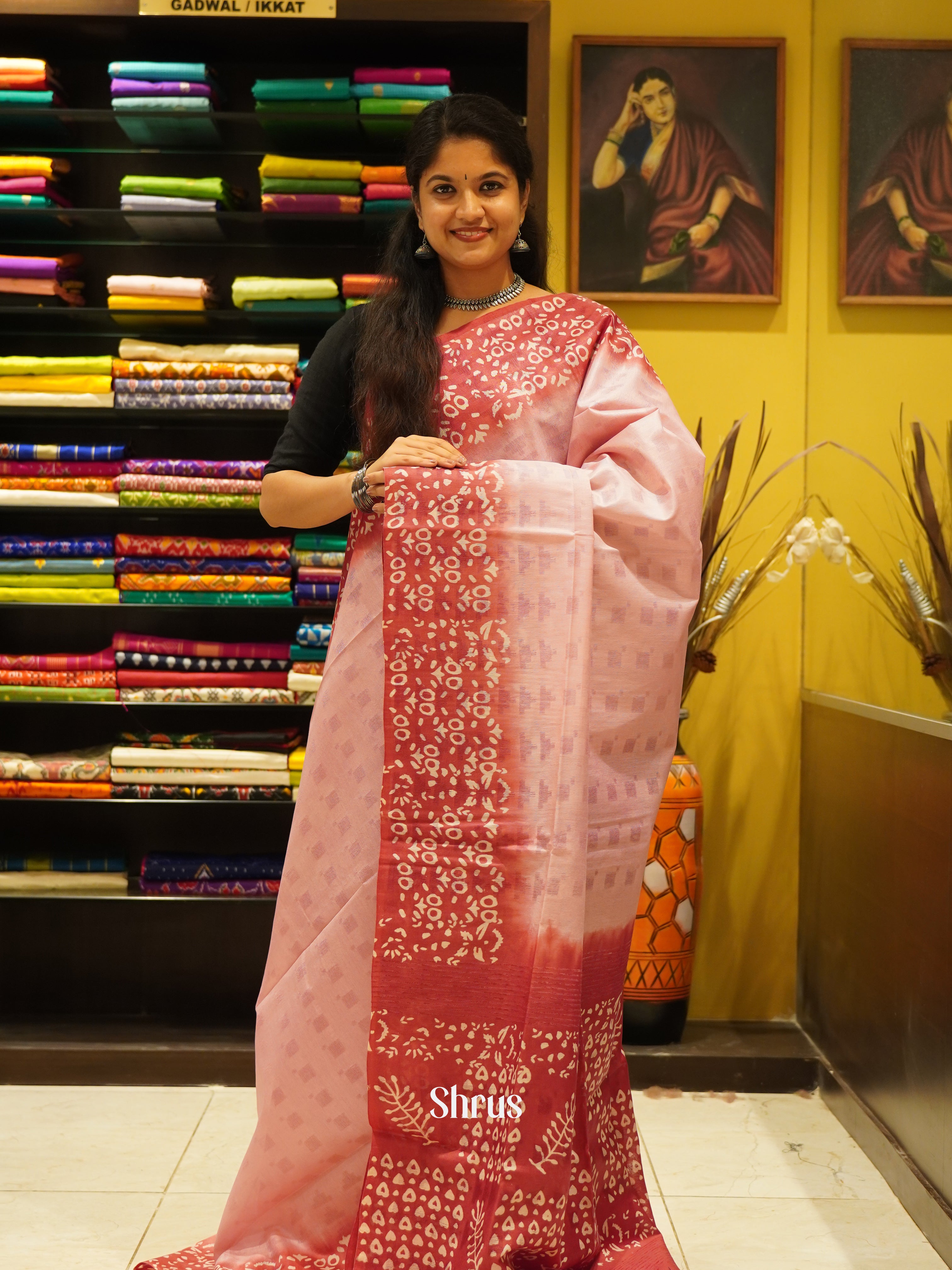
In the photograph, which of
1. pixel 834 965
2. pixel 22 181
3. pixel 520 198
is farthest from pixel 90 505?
pixel 834 965

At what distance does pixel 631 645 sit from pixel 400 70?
176cm

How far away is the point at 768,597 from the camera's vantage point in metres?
3.05

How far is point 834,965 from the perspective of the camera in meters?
2.72

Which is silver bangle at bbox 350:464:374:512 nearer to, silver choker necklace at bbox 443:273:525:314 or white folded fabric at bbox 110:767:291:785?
silver choker necklace at bbox 443:273:525:314

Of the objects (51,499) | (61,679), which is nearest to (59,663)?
(61,679)

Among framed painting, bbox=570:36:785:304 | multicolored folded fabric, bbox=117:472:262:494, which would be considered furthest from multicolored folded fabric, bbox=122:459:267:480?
framed painting, bbox=570:36:785:304

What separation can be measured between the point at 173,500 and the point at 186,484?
0.05 m

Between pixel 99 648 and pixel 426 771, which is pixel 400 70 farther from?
pixel 426 771

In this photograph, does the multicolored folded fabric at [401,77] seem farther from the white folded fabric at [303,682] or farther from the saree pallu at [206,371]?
the white folded fabric at [303,682]

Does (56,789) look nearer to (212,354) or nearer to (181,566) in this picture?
(181,566)

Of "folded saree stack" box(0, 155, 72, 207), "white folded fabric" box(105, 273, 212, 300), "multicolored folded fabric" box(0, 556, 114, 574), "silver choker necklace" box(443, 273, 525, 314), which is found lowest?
"multicolored folded fabric" box(0, 556, 114, 574)

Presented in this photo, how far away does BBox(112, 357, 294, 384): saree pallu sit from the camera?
2836 mm

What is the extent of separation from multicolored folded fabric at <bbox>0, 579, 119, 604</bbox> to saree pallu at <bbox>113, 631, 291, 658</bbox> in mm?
101

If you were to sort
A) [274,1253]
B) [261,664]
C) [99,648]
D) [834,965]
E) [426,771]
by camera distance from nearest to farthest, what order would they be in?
[426,771] → [274,1253] → [834,965] → [261,664] → [99,648]
